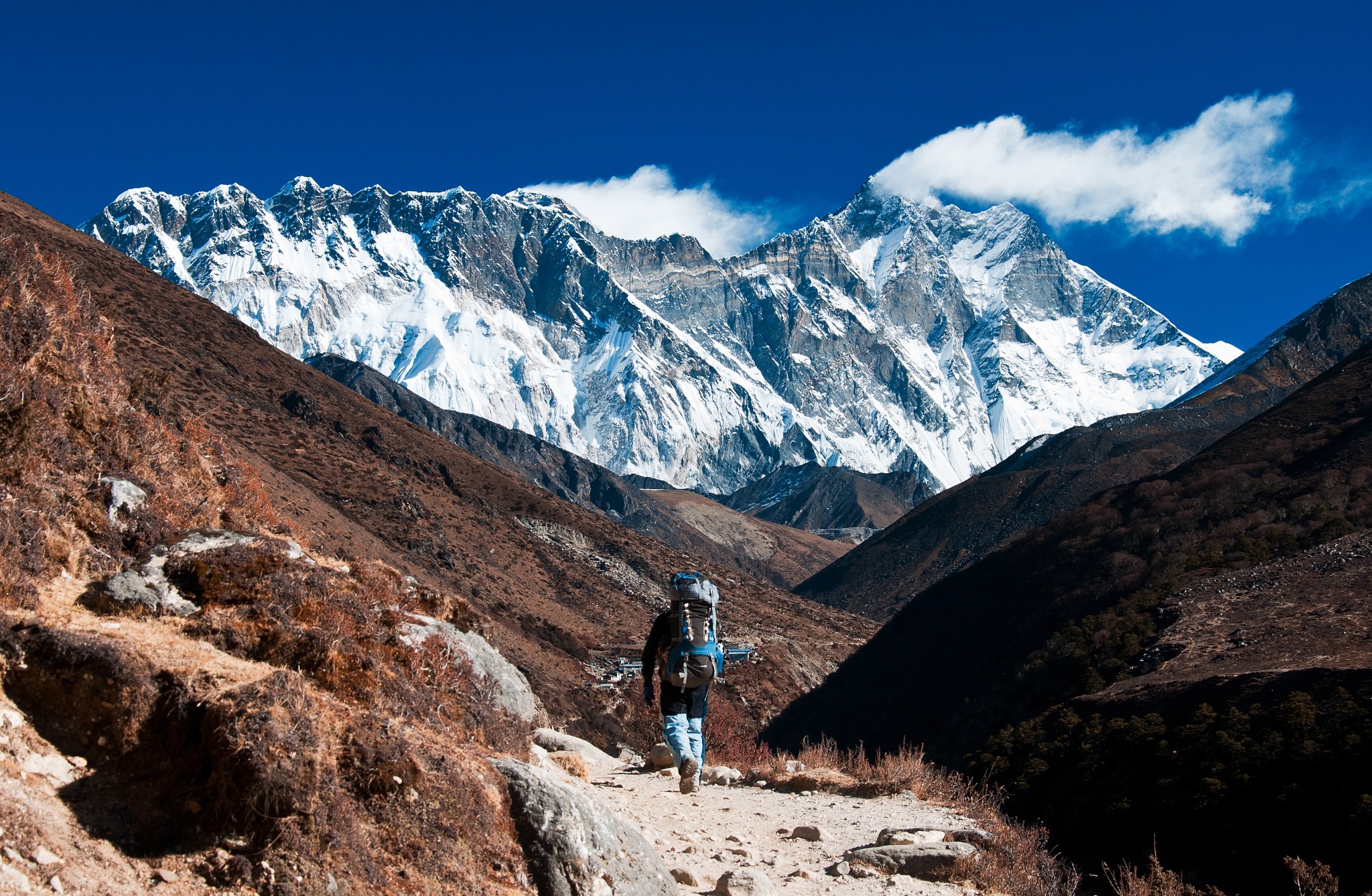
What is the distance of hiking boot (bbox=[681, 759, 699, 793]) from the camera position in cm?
997

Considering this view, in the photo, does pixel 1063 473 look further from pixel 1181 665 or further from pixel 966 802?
pixel 966 802

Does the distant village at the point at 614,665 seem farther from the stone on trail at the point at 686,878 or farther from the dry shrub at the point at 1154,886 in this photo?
the stone on trail at the point at 686,878

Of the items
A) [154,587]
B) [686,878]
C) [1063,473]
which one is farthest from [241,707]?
[1063,473]

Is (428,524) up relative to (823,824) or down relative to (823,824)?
up

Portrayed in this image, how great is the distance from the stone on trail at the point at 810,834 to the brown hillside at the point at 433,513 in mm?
34030

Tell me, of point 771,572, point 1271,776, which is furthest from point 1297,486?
point 771,572

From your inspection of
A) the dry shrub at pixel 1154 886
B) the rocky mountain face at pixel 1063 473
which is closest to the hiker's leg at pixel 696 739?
the dry shrub at pixel 1154 886

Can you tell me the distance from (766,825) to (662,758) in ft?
6.65

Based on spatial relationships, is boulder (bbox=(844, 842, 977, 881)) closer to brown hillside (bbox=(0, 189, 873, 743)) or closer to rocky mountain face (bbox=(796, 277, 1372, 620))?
brown hillside (bbox=(0, 189, 873, 743))

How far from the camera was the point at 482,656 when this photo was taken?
423 inches

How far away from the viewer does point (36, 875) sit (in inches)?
188

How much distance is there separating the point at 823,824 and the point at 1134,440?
14999 cm

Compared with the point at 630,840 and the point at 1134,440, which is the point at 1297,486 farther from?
the point at 1134,440

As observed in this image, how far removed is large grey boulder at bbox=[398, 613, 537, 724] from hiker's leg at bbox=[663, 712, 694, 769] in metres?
1.64
